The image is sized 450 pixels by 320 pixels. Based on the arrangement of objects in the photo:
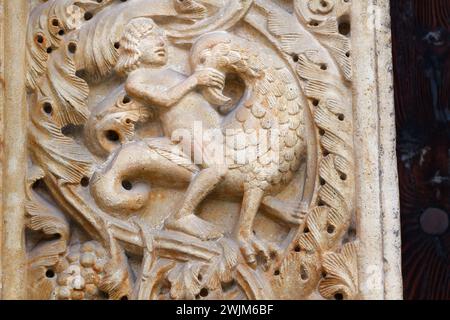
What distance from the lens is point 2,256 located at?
3.76 m

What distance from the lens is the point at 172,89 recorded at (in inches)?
152

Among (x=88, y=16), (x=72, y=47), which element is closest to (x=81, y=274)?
(x=72, y=47)

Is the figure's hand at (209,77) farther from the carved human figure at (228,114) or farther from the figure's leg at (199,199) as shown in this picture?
the figure's leg at (199,199)

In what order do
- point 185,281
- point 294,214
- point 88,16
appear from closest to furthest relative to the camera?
1. point 185,281
2. point 294,214
3. point 88,16

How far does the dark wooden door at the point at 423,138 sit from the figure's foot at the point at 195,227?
526 mm

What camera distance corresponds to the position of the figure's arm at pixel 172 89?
12.6ft

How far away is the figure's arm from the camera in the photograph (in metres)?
3.85

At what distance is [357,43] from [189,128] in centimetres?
51

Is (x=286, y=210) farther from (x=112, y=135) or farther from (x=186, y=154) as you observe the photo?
(x=112, y=135)

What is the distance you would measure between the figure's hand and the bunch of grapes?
491 mm

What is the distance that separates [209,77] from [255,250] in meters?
0.46

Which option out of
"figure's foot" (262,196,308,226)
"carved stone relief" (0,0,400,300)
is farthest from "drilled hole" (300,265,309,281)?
"figure's foot" (262,196,308,226)

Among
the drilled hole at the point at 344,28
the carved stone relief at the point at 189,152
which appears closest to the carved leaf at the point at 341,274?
the carved stone relief at the point at 189,152
